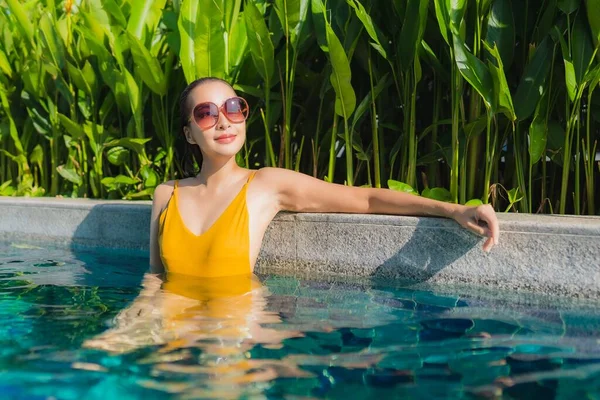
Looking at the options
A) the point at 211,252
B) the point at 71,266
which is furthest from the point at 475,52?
the point at 71,266

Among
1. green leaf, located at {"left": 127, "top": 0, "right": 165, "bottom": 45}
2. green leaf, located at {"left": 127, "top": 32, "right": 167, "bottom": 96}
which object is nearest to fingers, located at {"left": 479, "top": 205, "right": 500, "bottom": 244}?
green leaf, located at {"left": 127, "top": 32, "right": 167, "bottom": 96}

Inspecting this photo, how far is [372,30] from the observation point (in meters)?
2.88

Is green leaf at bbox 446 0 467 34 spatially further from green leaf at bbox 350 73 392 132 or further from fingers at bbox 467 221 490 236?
fingers at bbox 467 221 490 236

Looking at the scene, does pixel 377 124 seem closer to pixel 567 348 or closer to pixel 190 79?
pixel 190 79

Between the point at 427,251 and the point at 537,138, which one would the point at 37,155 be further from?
the point at 537,138

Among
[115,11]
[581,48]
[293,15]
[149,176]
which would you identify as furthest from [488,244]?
[115,11]

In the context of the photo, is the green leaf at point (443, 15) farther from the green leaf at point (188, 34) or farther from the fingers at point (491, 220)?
the green leaf at point (188, 34)

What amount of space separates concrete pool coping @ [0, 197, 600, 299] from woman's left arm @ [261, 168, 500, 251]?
3 centimetres

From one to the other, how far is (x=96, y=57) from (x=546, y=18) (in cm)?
248

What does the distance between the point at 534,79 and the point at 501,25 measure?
0.26m

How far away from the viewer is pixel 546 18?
2779 mm

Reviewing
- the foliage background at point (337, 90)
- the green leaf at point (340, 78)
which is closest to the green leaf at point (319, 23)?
the foliage background at point (337, 90)

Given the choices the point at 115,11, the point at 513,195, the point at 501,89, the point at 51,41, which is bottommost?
the point at 513,195

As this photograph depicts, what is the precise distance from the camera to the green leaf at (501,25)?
2801 mm
